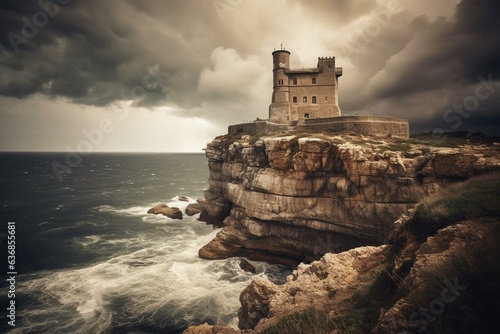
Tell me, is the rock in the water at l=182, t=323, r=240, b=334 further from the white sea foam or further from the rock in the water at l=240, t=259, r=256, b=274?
the rock in the water at l=240, t=259, r=256, b=274

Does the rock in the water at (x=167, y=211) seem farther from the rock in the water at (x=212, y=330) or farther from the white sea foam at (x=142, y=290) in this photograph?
the rock in the water at (x=212, y=330)

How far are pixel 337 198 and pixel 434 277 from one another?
71.6ft

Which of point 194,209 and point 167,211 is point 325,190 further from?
point 167,211

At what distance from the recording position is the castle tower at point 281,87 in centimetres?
4800

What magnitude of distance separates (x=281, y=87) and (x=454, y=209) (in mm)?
43051

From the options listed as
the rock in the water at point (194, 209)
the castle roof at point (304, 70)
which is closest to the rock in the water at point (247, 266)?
the rock in the water at point (194, 209)

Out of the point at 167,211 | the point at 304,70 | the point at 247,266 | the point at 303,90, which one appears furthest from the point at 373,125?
the point at 167,211

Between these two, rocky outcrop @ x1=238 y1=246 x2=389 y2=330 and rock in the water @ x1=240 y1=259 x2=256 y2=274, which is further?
rock in the water @ x1=240 y1=259 x2=256 y2=274

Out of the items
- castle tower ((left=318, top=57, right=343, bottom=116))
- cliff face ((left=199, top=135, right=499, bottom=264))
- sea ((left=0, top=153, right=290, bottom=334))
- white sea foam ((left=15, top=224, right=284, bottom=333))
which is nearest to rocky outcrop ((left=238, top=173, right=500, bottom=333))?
white sea foam ((left=15, top=224, right=284, bottom=333))

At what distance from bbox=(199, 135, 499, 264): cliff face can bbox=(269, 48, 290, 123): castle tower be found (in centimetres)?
1636

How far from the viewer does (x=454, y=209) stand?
8836 mm

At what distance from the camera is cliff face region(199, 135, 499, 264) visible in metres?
23.8

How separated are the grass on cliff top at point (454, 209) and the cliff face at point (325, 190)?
14450mm

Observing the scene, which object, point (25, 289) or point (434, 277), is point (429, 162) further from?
point (25, 289)
